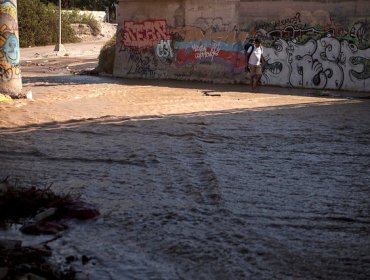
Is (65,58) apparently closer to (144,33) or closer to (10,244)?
(144,33)

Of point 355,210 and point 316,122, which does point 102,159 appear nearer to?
point 355,210

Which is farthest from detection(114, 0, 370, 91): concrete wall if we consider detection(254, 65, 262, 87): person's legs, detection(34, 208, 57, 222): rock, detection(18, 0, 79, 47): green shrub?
detection(18, 0, 79, 47): green shrub

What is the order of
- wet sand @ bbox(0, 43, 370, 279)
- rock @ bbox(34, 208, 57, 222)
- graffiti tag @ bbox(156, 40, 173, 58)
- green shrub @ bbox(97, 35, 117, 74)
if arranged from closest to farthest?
wet sand @ bbox(0, 43, 370, 279), rock @ bbox(34, 208, 57, 222), graffiti tag @ bbox(156, 40, 173, 58), green shrub @ bbox(97, 35, 117, 74)

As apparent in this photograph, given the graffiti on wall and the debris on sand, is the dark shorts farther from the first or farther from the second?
the debris on sand

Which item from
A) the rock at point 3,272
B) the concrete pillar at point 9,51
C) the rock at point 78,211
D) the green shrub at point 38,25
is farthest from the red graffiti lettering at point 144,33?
the green shrub at point 38,25

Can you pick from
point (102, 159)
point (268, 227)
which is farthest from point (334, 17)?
point (268, 227)

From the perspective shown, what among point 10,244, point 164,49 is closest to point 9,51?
point 164,49

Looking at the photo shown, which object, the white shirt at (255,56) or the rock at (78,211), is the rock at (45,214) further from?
the white shirt at (255,56)

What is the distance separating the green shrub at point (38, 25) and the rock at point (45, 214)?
36377 millimetres

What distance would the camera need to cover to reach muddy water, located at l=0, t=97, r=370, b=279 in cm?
405

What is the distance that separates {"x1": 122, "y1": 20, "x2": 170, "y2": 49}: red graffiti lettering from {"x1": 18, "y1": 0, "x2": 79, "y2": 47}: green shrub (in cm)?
1961

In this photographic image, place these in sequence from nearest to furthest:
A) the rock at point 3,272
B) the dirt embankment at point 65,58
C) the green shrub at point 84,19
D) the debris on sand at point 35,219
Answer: the rock at point 3,272
the debris on sand at point 35,219
the dirt embankment at point 65,58
the green shrub at point 84,19

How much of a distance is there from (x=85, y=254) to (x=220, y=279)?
3.56ft

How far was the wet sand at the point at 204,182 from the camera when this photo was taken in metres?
4.08
